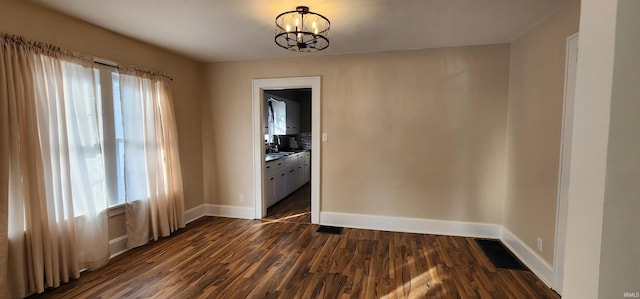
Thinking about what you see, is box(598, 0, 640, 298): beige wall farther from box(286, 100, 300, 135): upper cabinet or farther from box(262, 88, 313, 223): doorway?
box(286, 100, 300, 135): upper cabinet

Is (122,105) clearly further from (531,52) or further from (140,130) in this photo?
(531,52)

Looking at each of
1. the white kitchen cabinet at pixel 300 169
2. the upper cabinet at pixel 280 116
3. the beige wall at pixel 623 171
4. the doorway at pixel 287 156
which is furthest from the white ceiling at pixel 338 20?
the white kitchen cabinet at pixel 300 169

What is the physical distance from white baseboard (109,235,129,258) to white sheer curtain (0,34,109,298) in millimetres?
252

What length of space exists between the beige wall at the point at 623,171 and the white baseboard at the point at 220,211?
13.0 ft

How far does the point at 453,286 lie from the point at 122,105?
3.75 metres

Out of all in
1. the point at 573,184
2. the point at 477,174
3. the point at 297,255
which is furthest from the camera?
the point at 477,174

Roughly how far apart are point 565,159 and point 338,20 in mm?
2264

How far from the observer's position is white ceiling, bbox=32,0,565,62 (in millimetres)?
2236

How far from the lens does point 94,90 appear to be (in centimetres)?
260

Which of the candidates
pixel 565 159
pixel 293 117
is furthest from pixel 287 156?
pixel 565 159

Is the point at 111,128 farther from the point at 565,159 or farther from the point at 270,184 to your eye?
the point at 565,159

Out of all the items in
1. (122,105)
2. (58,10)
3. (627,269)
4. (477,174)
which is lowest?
(477,174)

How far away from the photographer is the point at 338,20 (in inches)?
101

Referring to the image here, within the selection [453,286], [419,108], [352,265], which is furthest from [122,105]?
[453,286]
